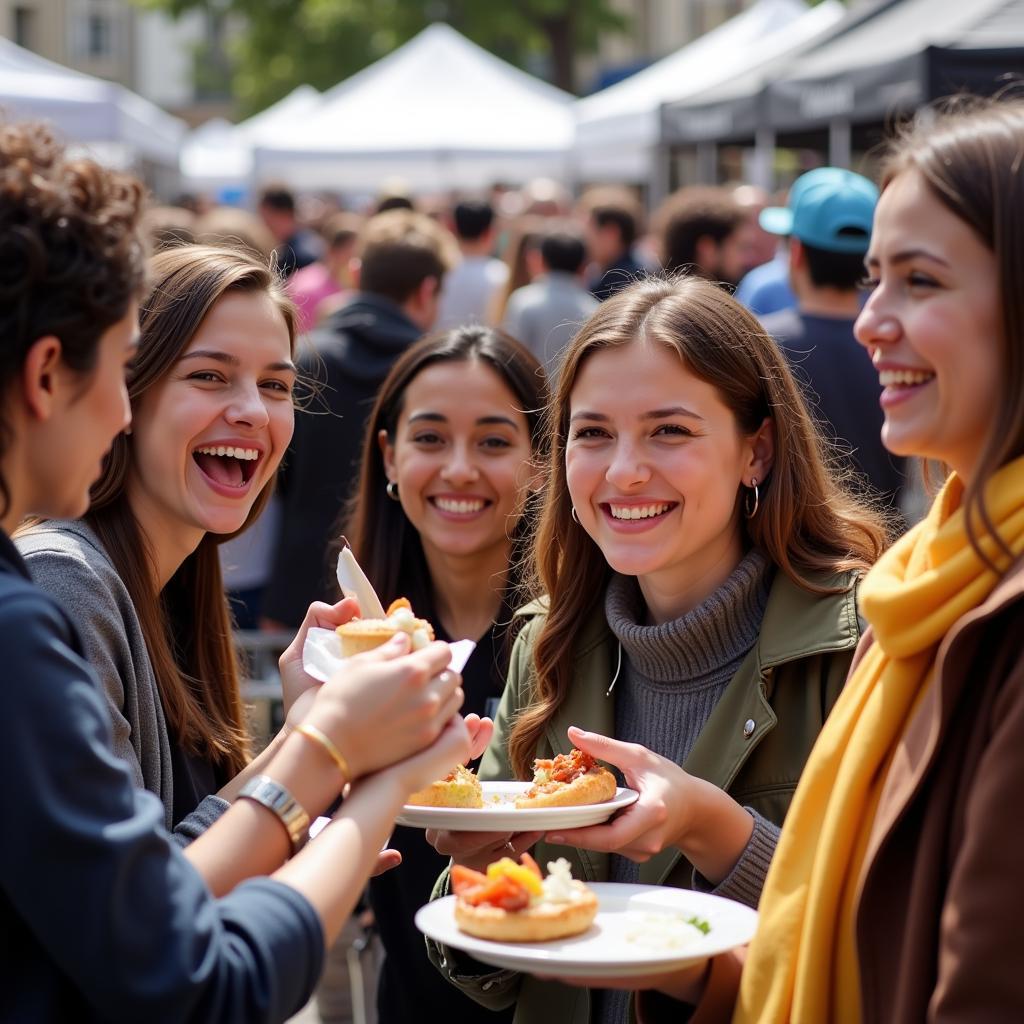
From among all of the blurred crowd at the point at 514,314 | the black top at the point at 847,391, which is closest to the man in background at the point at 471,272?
the blurred crowd at the point at 514,314

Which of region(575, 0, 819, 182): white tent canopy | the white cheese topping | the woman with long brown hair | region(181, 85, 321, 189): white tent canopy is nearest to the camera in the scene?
the white cheese topping

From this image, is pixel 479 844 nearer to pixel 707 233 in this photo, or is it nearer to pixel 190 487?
pixel 190 487

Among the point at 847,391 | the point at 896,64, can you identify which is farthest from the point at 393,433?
the point at 896,64

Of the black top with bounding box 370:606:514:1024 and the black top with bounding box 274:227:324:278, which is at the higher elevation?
the black top with bounding box 274:227:324:278

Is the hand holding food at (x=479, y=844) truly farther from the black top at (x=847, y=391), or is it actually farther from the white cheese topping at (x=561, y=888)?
the black top at (x=847, y=391)

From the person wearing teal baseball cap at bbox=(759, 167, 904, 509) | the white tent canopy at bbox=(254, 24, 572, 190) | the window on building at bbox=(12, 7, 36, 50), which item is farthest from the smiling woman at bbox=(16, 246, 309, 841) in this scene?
the window on building at bbox=(12, 7, 36, 50)

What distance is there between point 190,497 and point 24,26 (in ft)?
202

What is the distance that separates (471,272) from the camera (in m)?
11.0

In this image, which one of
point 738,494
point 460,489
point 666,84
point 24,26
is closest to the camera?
point 738,494

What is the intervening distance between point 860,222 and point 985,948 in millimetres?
5135

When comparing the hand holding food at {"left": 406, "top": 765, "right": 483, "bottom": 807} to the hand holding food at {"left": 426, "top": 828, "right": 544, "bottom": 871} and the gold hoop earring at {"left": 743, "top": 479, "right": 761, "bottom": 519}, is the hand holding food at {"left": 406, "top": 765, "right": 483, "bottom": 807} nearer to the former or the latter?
the hand holding food at {"left": 426, "top": 828, "right": 544, "bottom": 871}

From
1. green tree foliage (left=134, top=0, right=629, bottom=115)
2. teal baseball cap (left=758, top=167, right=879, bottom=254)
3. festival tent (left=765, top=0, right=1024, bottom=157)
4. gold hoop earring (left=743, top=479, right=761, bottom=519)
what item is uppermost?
green tree foliage (left=134, top=0, right=629, bottom=115)

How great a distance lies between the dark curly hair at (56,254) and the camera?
173 centimetres

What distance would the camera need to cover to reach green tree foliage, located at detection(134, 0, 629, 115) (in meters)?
43.3
